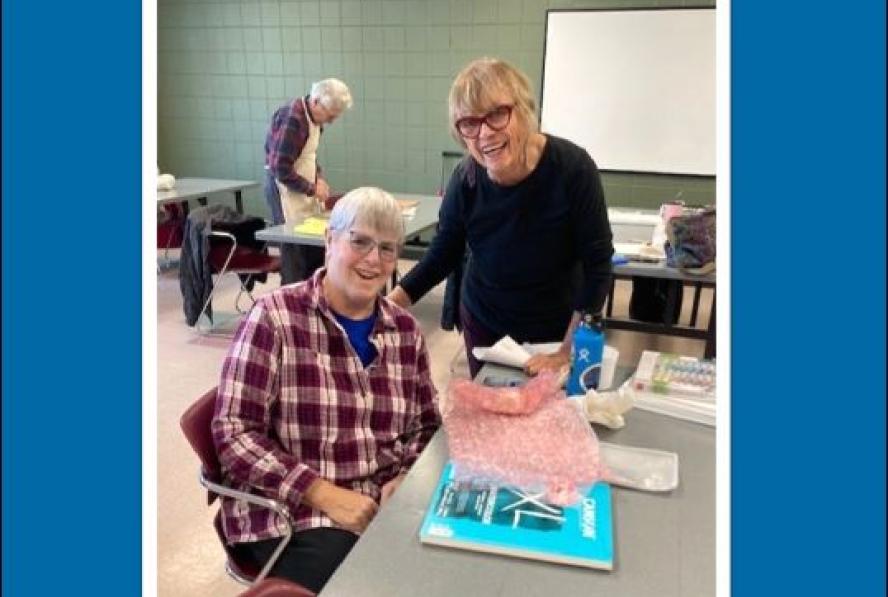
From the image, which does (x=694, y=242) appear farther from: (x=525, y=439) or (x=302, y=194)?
(x=302, y=194)

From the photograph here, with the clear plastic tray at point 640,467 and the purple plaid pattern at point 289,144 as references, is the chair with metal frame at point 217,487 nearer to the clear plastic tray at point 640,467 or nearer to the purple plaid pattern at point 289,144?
the clear plastic tray at point 640,467

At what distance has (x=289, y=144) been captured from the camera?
370 centimetres

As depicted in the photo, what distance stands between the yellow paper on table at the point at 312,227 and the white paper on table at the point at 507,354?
5.73 feet

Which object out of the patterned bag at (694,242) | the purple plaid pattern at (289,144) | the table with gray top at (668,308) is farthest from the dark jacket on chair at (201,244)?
the patterned bag at (694,242)

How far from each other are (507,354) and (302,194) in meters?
2.45

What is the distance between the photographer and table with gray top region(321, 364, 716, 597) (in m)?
0.88

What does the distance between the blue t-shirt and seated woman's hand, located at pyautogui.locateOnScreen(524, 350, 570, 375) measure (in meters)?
0.43

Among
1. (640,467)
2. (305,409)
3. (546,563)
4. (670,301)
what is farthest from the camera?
(670,301)

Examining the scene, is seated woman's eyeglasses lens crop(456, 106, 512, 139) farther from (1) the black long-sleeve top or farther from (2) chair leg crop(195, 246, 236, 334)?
(2) chair leg crop(195, 246, 236, 334)

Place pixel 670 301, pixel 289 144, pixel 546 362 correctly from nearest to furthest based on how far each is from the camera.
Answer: pixel 546 362
pixel 670 301
pixel 289 144

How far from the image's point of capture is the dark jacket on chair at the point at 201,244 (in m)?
3.76

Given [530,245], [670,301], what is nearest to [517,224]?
[530,245]

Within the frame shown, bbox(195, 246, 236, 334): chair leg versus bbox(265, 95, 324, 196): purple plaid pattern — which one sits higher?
bbox(265, 95, 324, 196): purple plaid pattern

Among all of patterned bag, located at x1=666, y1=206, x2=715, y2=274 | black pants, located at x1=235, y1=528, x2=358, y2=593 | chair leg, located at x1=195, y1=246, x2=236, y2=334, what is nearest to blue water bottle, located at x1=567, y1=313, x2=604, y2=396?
black pants, located at x1=235, y1=528, x2=358, y2=593
